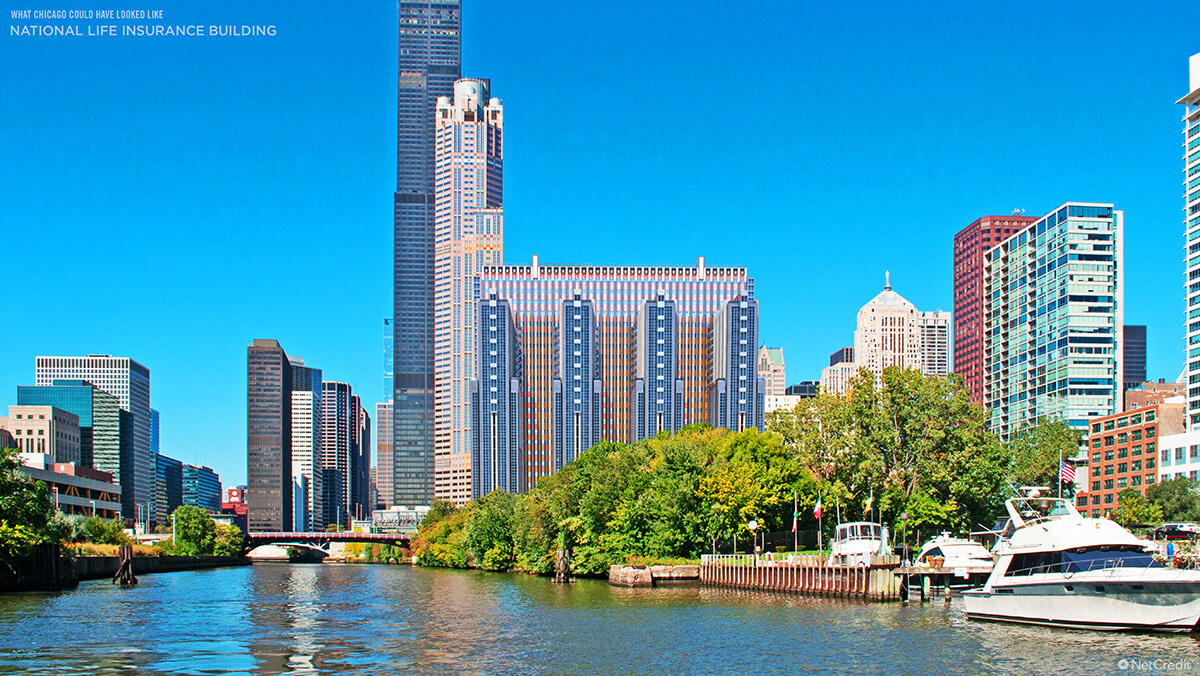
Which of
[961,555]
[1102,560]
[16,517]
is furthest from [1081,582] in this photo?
[16,517]

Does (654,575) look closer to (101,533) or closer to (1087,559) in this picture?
(1087,559)

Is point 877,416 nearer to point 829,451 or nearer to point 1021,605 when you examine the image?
point 829,451

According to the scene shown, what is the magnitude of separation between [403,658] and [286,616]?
33.2 m

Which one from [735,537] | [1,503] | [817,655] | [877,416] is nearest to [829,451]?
[877,416]

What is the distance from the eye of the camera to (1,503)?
99062 mm

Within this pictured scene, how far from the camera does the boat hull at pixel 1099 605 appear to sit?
6050cm

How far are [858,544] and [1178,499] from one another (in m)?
83.9

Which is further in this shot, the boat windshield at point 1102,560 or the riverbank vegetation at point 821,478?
the riverbank vegetation at point 821,478

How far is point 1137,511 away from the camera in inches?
6511

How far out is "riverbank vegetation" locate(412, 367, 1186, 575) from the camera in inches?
4437

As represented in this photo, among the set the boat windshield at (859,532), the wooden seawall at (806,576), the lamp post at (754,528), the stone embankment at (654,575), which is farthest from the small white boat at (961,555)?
the stone embankment at (654,575)

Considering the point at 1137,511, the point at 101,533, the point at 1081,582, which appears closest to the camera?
the point at 1081,582

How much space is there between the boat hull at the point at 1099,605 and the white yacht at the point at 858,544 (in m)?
22.2

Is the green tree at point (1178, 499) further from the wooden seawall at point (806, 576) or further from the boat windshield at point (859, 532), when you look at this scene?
the wooden seawall at point (806, 576)
